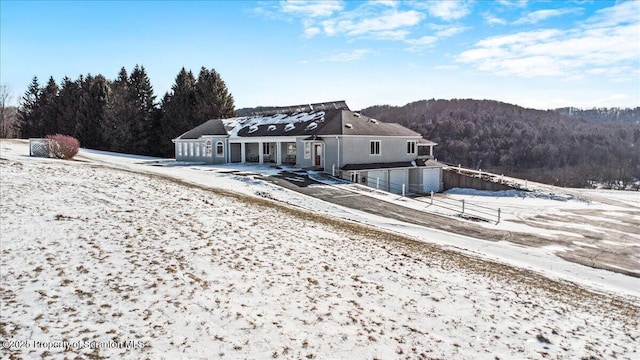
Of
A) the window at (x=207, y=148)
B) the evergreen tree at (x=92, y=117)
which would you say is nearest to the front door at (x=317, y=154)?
the window at (x=207, y=148)

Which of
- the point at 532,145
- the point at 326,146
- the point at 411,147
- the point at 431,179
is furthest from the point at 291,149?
the point at 532,145

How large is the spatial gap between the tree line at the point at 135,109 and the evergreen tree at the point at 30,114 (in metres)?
5.09

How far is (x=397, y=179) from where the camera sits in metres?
37.7

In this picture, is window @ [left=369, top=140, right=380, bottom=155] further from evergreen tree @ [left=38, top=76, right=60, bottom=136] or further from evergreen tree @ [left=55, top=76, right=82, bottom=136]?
evergreen tree @ [left=38, top=76, right=60, bottom=136]

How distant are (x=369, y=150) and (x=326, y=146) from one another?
4.43 meters

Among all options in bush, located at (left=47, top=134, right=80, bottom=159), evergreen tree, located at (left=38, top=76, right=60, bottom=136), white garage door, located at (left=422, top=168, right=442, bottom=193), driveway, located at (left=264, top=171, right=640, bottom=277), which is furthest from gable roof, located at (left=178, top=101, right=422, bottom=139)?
evergreen tree, located at (left=38, top=76, right=60, bottom=136)

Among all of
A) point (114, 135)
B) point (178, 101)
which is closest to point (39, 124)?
point (114, 135)

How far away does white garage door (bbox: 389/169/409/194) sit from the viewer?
1455 inches

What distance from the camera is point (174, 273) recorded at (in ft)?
28.3

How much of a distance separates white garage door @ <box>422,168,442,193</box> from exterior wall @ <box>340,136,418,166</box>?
7.35 ft

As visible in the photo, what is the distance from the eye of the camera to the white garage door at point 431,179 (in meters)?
39.8

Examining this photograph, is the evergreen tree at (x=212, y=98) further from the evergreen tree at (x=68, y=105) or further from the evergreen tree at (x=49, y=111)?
the evergreen tree at (x=49, y=111)

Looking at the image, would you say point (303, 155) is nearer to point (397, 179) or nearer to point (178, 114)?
point (397, 179)

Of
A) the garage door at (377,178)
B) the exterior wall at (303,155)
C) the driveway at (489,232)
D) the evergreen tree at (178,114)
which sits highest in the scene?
the evergreen tree at (178,114)
